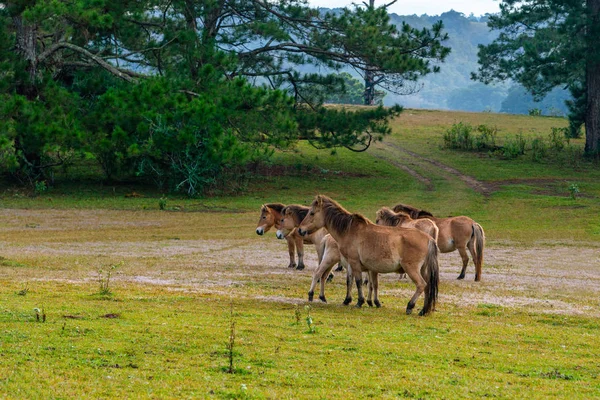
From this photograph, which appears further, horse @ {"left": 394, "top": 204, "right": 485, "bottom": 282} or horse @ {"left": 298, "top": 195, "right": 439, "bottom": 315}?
horse @ {"left": 394, "top": 204, "right": 485, "bottom": 282}

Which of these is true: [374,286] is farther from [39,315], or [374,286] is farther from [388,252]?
[39,315]

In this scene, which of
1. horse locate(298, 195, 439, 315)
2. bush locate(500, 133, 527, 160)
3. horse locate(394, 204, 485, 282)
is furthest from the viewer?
bush locate(500, 133, 527, 160)

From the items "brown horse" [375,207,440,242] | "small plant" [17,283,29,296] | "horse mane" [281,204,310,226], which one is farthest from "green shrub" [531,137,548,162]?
"small plant" [17,283,29,296]

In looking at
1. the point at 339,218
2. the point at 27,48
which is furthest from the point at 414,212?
the point at 27,48

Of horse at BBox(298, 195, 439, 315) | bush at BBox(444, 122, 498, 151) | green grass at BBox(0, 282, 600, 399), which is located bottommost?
green grass at BBox(0, 282, 600, 399)

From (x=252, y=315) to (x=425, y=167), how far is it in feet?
112

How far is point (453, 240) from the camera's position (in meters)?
19.0

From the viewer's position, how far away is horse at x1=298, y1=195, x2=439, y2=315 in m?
13.2

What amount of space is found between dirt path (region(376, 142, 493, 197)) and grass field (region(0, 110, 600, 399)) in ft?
23.4

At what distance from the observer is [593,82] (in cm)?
4659

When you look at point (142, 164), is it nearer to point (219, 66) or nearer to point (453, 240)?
point (219, 66)

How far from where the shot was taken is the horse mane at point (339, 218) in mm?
13992

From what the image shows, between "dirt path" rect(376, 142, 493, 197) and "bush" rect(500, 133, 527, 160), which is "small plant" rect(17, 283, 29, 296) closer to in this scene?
"dirt path" rect(376, 142, 493, 197)

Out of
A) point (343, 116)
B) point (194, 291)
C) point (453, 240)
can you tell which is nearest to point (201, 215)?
point (343, 116)
